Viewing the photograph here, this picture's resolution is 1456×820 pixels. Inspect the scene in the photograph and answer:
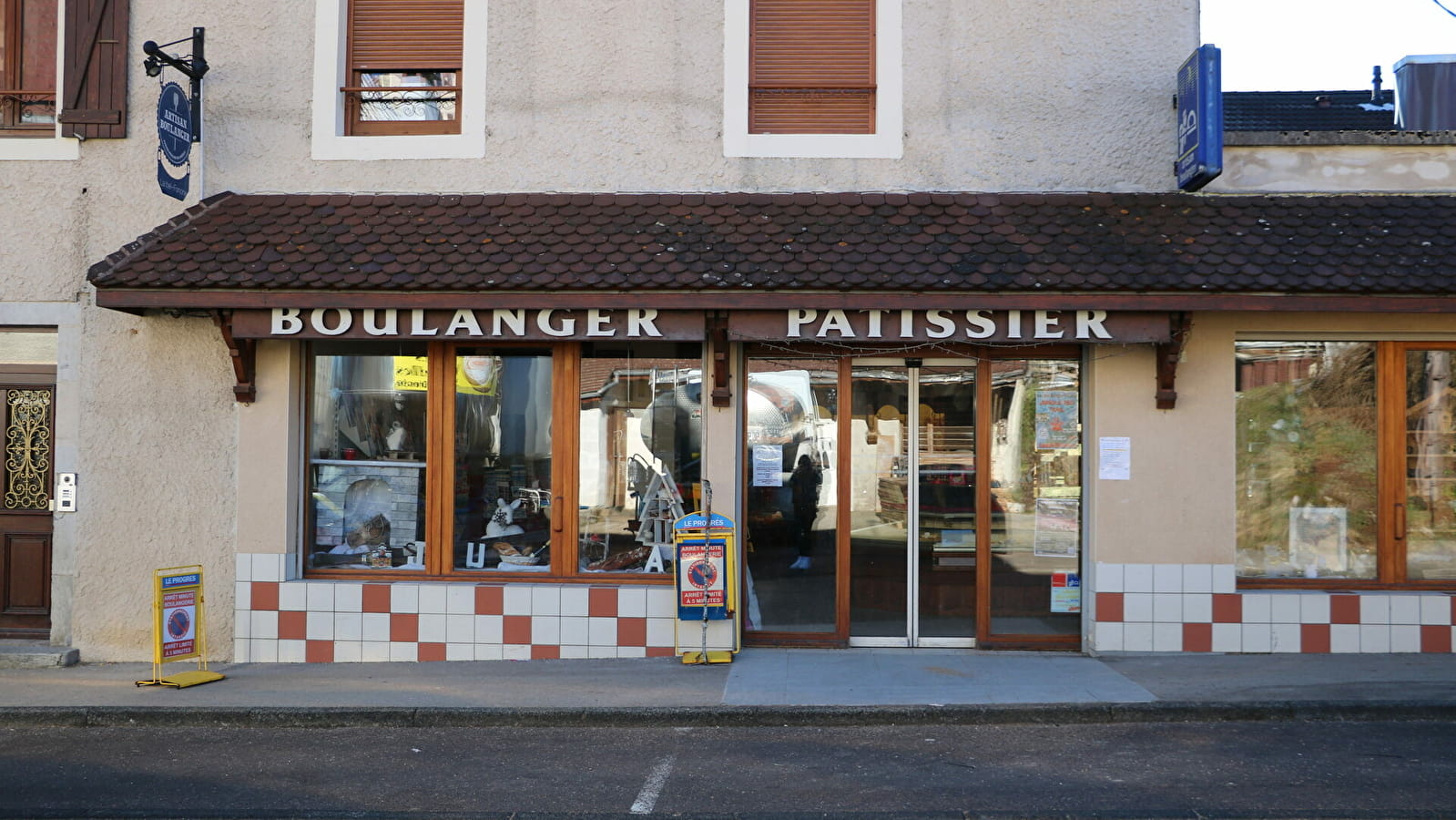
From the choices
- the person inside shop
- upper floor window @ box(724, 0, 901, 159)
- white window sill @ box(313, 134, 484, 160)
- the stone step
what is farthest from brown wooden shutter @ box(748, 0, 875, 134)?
the stone step

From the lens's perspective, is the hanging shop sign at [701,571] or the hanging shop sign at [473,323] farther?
the hanging shop sign at [701,571]

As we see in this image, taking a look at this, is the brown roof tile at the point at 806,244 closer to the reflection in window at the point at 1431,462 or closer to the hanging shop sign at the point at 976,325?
the hanging shop sign at the point at 976,325

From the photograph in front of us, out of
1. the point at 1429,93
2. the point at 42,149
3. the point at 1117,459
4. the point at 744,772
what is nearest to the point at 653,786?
the point at 744,772

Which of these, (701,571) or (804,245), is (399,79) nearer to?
(804,245)

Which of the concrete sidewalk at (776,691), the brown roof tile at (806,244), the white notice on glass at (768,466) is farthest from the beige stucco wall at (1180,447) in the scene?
the white notice on glass at (768,466)

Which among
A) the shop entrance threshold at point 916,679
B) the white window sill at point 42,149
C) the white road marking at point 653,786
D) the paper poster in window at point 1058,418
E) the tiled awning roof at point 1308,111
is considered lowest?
the white road marking at point 653,786

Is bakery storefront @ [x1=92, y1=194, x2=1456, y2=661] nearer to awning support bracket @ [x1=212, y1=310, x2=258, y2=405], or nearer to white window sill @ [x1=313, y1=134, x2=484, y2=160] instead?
awning support bracket @ [x1=212, y1=310, x2=258, y2=405]

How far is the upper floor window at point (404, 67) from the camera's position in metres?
10.0

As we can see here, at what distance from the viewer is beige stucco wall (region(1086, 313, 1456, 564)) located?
9266mm

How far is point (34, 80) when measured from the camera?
9.98 m

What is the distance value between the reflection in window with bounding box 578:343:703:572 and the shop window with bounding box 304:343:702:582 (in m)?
0.01

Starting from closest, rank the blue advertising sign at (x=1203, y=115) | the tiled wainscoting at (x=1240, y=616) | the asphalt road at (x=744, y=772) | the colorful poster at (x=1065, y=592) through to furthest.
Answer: the asphalt road at (x=744, y=772) → the blue advertising sign at (x=1203, y=115) → the tiled wainscoting at (x=1240, y=616) → the colorful poster at (x=1065, y=592)

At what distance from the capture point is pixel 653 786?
644cm

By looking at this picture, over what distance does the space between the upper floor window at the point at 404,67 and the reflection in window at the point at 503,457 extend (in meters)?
2.11
